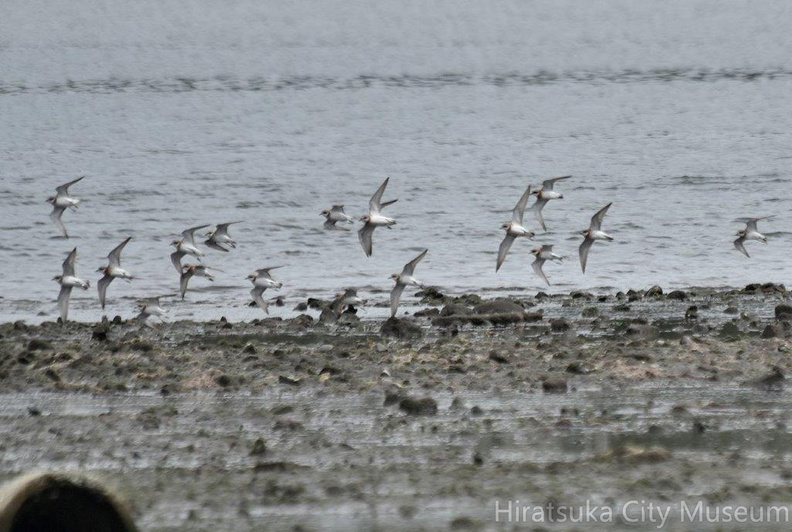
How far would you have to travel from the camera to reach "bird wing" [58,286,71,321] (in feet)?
69.5

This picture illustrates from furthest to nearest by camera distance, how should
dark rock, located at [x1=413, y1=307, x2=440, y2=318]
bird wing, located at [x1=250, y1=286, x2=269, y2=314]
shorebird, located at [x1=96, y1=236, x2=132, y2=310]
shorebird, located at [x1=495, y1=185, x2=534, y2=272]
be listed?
shorebird, located at [x1=495, y1=185, x2=534, y2=272], shorebird, located at [x1=96, y1=236, x2=132, y2=310], bird wing, located at [x1=250, y1=286, x2=269, y2=314], dark rock, located at [x1=413, y1=307, x2=440, y2=318]

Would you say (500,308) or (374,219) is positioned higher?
(374,219)

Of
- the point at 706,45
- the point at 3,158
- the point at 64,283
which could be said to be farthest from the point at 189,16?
the point at 64,283

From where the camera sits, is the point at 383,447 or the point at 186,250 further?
the point at 186,250

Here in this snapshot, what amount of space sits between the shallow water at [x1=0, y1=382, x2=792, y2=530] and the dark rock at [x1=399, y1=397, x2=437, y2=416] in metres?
0.08

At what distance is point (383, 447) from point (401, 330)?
235 inches

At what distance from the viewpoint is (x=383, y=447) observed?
11.3 metres

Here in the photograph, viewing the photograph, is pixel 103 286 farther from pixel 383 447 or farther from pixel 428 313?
pixel 383 447

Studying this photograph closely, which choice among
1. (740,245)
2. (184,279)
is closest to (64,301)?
(184,279)

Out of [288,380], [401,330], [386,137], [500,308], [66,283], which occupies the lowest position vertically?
[288,380]

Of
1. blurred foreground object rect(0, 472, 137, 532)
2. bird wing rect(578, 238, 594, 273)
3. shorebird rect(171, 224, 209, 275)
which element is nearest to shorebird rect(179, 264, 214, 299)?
shorebird rect(171, 224, 209, 275)

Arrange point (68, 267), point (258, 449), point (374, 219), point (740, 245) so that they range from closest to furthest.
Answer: point (258, 449) < point (68, 267) < point (374, 219) < point (740, 245)

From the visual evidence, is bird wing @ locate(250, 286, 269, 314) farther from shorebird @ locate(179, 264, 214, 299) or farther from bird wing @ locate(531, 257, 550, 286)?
bird wing @ locate(531, 257, 550, 286)

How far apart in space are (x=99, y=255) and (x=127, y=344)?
12.3m
